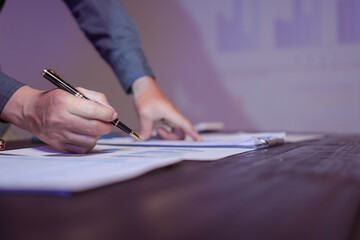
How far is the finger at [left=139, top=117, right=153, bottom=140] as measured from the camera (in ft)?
3.19

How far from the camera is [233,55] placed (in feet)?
9.27

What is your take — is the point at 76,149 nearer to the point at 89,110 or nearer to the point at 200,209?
the point at 89,110

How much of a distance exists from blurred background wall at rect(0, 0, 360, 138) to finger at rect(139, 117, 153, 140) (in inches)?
57.5

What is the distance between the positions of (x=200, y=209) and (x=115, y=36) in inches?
41.7

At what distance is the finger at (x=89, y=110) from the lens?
1.72 feet

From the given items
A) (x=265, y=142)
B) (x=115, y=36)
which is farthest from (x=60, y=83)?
(x=115, y=36)

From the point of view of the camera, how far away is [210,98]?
114 inches

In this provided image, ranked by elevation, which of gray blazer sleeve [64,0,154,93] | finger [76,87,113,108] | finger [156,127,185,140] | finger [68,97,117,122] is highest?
gray blazer sleeve [64,0,154,93]

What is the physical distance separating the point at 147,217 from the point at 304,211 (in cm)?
10

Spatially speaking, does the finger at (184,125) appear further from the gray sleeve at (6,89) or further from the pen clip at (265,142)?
the gray sleeve at (6,89)

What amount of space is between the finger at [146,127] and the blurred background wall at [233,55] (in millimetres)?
1461

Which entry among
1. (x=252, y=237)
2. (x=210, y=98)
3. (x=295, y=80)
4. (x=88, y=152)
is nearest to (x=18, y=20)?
(x=210, y=98)

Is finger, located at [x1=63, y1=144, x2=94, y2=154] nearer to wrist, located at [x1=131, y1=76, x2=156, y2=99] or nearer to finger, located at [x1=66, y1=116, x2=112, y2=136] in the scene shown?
finger, located at [x1=66, y1=116, x2=112, y2=136]

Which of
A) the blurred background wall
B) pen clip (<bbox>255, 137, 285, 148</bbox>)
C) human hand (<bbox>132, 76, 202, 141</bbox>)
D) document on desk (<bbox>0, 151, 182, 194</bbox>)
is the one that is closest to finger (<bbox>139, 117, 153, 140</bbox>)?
human hand (<bbox>132, 76, 202, 141</bbox>)
